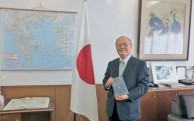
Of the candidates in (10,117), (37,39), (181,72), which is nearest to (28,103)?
(10,117)

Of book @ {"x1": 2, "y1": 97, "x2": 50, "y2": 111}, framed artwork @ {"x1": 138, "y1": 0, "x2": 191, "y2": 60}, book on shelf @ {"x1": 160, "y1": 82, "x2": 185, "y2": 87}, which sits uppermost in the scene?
framed artwork @ {"x1": 138, "y1": 0, "x2": 191, "y2": 60}

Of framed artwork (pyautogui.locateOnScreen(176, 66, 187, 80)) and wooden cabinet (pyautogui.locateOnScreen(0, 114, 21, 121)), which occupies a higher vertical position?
framed artwork (pyautogui.locateOnScreen(176, 66, 187, 80))

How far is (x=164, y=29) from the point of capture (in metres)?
3.29

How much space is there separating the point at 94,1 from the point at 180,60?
168 centimetres

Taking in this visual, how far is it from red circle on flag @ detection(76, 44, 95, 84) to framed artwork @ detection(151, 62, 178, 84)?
1.11 m

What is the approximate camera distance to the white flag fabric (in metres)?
2.62

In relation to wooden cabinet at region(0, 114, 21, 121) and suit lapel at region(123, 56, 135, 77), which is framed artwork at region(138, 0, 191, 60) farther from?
wooden cabinet at region(0, 114, 21, 121)

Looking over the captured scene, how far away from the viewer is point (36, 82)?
2803 mm

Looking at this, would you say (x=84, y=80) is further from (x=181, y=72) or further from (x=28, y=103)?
(x=181, y=72)

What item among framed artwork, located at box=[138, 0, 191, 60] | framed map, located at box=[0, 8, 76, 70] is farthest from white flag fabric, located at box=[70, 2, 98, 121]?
framed artwork, located at box=[138, 0, 191, 60]

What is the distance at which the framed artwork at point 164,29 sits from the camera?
3.17 meters

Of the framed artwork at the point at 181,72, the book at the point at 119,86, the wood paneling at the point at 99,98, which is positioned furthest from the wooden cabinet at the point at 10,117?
the framed artwork at the point at 181,72

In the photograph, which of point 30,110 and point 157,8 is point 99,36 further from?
point 30,110

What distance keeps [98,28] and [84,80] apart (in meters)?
0.79
